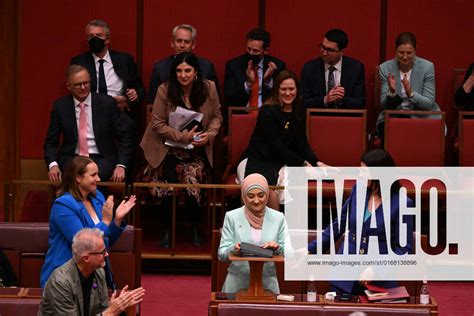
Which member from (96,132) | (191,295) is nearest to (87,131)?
(96,132)

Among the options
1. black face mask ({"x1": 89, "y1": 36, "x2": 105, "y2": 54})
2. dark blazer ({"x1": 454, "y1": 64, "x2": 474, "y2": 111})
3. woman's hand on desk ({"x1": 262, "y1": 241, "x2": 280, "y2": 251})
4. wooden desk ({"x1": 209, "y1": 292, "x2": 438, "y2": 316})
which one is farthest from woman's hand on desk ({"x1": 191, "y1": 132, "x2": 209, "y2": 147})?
wooden desk ({"x1": 209, "y1": 292, "x2": 438, "y2": 316})

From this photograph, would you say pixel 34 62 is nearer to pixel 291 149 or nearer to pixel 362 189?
pixel 291 149

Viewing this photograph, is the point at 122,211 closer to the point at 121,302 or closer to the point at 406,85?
the point at 121,302

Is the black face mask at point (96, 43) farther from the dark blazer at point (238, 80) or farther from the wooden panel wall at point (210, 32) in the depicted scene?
the dark blazer at point (238, 80)

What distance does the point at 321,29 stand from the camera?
9.71 meters

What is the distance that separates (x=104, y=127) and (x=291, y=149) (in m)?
1.38

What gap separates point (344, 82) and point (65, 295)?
396 cm

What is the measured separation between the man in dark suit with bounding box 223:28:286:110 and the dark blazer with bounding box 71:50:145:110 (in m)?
0.69

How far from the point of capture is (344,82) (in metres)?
9.12

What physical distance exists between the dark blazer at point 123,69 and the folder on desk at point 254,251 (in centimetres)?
304

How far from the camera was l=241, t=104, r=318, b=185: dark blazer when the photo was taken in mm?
8406

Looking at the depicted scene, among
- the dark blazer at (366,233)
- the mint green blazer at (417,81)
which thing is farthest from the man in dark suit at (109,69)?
the dark blazer at (366,233)

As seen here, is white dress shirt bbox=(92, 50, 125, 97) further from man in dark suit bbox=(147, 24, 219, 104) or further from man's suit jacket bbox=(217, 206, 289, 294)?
man's suit jacket bbox=(217, 206, 289, 294)

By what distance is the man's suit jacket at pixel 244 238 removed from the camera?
6723mm
